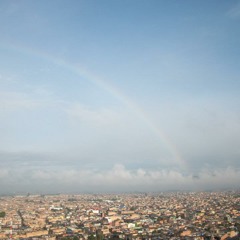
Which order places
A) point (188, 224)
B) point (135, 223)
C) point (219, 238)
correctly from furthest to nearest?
point (135, 223)
point (188, 224)
point (219, 238)

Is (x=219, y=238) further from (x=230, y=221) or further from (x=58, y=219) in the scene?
(x=58, y=219)

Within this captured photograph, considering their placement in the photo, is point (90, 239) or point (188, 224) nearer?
point (90, 239)

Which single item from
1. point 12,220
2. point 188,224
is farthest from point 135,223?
point 12,220

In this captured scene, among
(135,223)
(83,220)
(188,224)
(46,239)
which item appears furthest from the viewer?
(83,220)

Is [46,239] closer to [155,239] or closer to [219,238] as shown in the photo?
[155,239]

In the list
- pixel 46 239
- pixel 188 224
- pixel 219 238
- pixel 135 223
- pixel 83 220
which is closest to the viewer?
pixel 219 238

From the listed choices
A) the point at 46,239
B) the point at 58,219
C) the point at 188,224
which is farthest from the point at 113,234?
the point at 58,219

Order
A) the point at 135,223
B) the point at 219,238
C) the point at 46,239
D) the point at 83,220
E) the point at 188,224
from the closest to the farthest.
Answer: the point at 219,238
the point at 46,239
the point at 188,224
the point at 135,223
the point at 83,220

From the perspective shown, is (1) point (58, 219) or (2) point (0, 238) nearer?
(2) point (0, 238)
